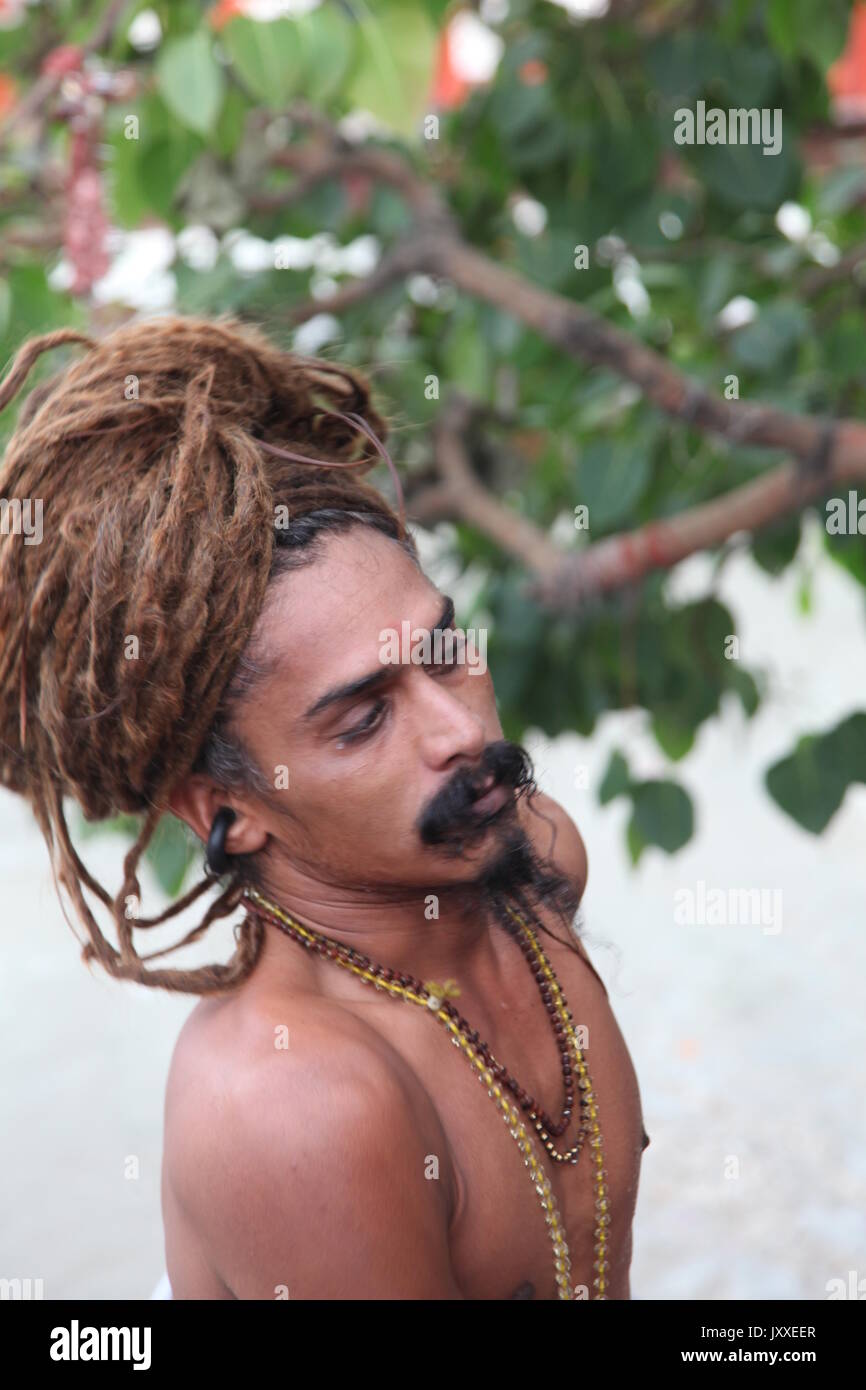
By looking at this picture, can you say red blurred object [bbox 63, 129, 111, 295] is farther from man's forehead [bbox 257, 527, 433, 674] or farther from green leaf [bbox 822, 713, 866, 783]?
green leaf [bbox 822, 713, 866, 783]

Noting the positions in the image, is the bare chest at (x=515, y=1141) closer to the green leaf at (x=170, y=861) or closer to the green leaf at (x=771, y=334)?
the green leaf at (x=170, y=861)

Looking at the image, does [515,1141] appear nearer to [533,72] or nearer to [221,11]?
[221,11]

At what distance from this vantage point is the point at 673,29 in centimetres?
160

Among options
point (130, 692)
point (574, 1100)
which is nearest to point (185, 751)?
point (130, 692)

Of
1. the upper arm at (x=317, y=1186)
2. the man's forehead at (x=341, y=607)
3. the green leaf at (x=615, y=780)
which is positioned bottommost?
the upper arm at (x=317, y=1186)

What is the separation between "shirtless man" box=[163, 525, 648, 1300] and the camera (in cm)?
76

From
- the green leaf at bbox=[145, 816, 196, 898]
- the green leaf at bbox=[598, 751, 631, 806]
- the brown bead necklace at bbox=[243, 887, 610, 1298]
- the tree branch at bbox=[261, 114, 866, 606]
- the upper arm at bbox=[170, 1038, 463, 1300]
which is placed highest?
the tree branch at bbox=[261, 114, 866, 606]

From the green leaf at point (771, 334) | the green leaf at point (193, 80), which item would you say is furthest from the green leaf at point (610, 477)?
the green leaf at point (193, 80)

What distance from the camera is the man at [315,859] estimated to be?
0.76m

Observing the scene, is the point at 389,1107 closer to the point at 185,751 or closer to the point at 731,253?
the point at 185,751

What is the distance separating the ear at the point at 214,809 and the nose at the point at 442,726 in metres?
0.11

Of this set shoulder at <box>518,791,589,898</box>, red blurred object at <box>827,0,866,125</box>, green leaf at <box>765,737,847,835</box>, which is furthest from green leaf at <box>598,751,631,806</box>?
red blurred object at <box>827,0,866,125</box>

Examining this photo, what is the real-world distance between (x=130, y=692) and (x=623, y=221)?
113 cm

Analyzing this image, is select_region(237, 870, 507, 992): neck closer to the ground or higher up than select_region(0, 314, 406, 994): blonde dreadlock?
closer to the ground
